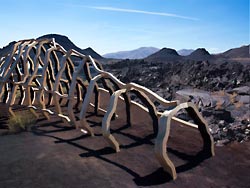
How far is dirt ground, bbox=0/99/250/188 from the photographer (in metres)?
7.42

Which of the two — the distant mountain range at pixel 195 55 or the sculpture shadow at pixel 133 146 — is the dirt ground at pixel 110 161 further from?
the distant mountain range at pixel 195 55

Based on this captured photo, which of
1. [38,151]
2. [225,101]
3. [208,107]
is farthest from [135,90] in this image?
[225,101]

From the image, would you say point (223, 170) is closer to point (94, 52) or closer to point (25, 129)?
point (25, 129)

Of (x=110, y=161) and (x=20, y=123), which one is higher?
(x=20, y=123)

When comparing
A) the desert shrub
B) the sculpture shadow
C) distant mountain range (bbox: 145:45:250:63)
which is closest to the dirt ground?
the sculpture shadow

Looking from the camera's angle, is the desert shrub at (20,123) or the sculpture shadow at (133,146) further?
the desert shrub at (20,123)

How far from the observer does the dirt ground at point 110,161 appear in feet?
24.3

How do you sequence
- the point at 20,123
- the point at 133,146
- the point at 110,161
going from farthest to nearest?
the point at 20,123 → the point at 133,146 → the point at 110,161

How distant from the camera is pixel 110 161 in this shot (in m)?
8.68

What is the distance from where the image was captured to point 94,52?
72188 mm

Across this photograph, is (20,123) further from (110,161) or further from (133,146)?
(110,161)

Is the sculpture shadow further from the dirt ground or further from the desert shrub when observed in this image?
the desert shrub

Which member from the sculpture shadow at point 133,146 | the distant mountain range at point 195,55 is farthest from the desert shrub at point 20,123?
the distant mountain range at point 195,55

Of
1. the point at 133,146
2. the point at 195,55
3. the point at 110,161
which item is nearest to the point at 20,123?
the point at 133,146
